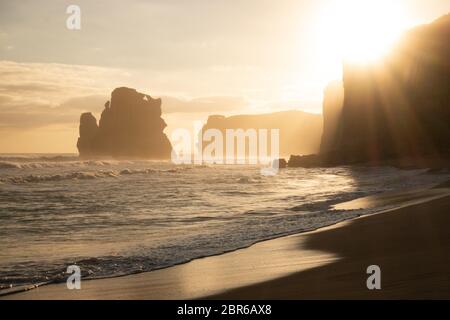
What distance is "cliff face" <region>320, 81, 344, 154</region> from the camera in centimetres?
10681

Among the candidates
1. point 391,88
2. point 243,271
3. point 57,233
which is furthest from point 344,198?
point 391,88

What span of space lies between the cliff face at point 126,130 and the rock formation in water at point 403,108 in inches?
3317

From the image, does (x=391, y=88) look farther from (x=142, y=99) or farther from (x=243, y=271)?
(x=142, y=99)

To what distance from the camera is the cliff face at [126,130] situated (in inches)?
5891

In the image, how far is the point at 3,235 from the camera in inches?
509

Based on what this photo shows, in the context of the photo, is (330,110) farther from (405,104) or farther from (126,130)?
(126,130)

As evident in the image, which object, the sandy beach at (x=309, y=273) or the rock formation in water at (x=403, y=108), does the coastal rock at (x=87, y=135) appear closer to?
the rock formation in water at (x=403, y=108)

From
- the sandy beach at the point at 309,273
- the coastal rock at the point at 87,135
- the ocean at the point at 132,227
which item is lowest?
the ocean at the point at 132,227

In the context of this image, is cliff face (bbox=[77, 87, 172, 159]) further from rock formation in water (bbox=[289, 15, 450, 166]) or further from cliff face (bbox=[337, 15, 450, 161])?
cliff face (bbox=[337, 15, 450, 161])

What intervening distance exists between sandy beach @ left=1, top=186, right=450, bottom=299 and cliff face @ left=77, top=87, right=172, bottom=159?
142226 millimetres

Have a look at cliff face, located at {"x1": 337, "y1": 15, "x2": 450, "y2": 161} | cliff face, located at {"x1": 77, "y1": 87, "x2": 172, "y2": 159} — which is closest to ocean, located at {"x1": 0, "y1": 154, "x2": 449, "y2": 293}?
cliff face, located at {"x1": 337, "y1": 15, "x2": 450, "y2": 161}

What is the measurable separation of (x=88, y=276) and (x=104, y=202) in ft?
43.3

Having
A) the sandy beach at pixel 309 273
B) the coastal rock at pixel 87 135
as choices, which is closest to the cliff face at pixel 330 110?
the coastal rock at pixel 87 135

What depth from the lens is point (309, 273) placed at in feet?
25.3
